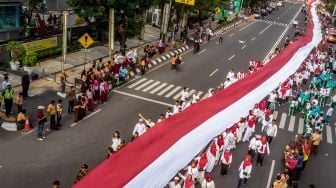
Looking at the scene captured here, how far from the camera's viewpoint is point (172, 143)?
14.5 meters

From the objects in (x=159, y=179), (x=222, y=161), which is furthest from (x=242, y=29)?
(x=159, y=179)

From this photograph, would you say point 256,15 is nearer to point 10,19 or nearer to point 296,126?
point 10,19

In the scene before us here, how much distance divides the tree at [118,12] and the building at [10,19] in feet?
14.0

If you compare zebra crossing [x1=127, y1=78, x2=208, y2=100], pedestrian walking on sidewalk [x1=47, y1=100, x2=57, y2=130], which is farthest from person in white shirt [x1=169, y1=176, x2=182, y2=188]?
zebra crossing [x1=127, y1=78, x2=208, y2=100]

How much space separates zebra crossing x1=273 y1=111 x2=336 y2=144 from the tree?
13.8 metres

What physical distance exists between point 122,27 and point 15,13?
848 centimetres

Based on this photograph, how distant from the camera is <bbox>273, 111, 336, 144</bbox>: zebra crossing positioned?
27000mm

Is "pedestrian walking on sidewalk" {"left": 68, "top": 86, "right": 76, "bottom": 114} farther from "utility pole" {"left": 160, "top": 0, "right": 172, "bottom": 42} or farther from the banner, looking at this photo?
"utility pole" {"left": 160, "top": 0, "right": 172, "bottom": 42}

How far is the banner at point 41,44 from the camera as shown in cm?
3174

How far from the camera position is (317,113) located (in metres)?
26.9

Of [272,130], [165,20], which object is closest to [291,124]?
[272,130]

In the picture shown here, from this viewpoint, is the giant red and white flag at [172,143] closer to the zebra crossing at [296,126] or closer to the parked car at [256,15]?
the zebra crossing at [296,126]

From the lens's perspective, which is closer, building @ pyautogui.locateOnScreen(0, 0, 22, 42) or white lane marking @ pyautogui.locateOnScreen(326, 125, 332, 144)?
white lane marking @ pyautogui.locateOnScreen(326, 125, 332, 144)

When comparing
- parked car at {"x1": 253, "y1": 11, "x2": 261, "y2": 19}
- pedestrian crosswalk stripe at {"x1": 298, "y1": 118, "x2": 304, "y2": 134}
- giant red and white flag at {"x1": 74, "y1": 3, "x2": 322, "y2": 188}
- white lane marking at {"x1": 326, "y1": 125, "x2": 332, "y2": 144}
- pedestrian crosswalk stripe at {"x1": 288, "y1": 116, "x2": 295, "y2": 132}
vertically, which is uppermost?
giant red and white flag at {"x1": 74, "y1": 3, "x2": 322, "y2": 188}
